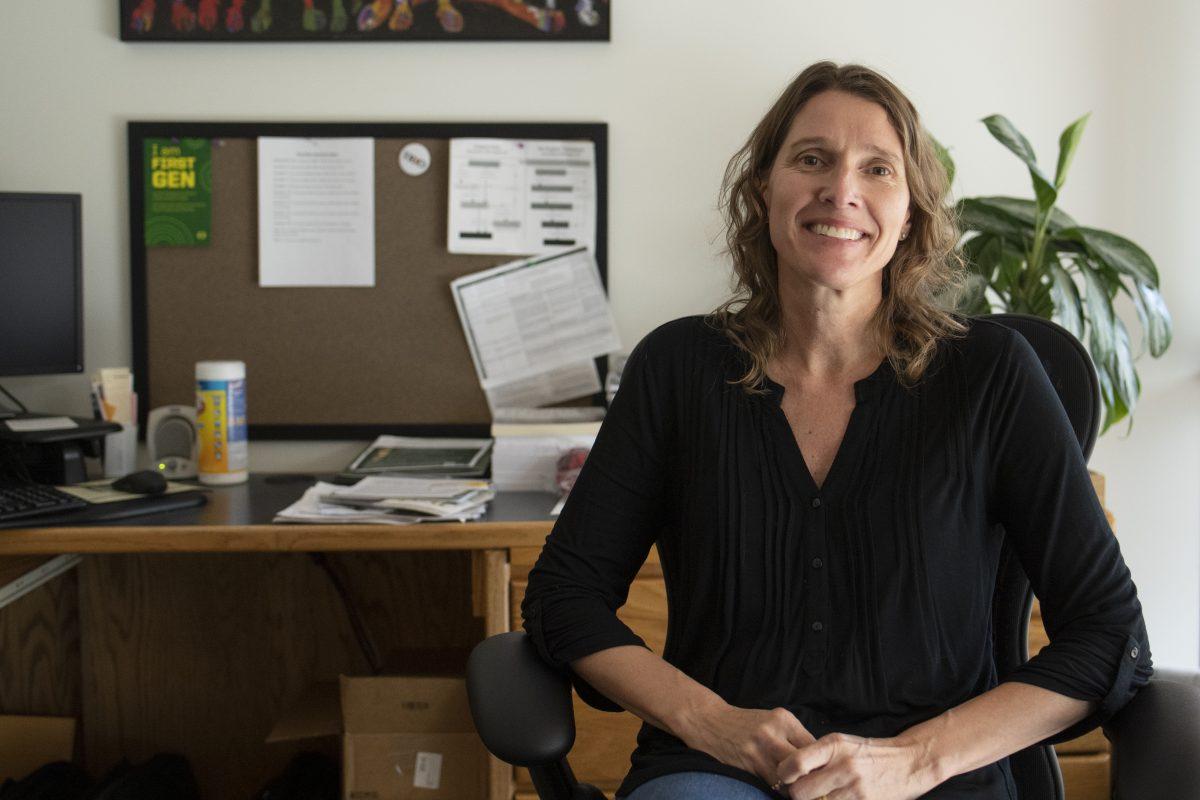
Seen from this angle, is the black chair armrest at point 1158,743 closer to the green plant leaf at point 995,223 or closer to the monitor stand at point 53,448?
the green plant leaf at point 995,223

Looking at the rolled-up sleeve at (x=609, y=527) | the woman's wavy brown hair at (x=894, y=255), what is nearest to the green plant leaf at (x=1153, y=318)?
the woman's wavy brown hair at (x=894, y=255)

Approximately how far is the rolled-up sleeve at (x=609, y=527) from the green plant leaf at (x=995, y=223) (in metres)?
0.91

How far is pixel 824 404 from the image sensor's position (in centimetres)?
126

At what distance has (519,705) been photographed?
41.0 inches

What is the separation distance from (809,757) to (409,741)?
96 centimetres

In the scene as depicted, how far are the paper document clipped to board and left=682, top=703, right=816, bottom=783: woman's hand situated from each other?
3.81 feet

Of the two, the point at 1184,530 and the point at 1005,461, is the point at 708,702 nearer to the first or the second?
the point at 1005,461

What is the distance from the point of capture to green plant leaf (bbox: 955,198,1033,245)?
6.38 ft

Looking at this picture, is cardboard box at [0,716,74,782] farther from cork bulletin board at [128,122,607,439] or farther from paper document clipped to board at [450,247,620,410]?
paper document clipped to board at [450,247,620,410]

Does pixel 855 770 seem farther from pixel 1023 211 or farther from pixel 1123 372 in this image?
pixel 1023 211

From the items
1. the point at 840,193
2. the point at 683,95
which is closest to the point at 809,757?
the point at 840,193

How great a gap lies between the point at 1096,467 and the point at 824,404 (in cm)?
123

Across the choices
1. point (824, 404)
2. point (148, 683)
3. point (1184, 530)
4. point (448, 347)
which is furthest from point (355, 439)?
point (1184, 530)

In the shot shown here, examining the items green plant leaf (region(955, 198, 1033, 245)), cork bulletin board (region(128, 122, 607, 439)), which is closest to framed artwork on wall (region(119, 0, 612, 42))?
cork bulletin board (region(128, 122, 607, 439))
